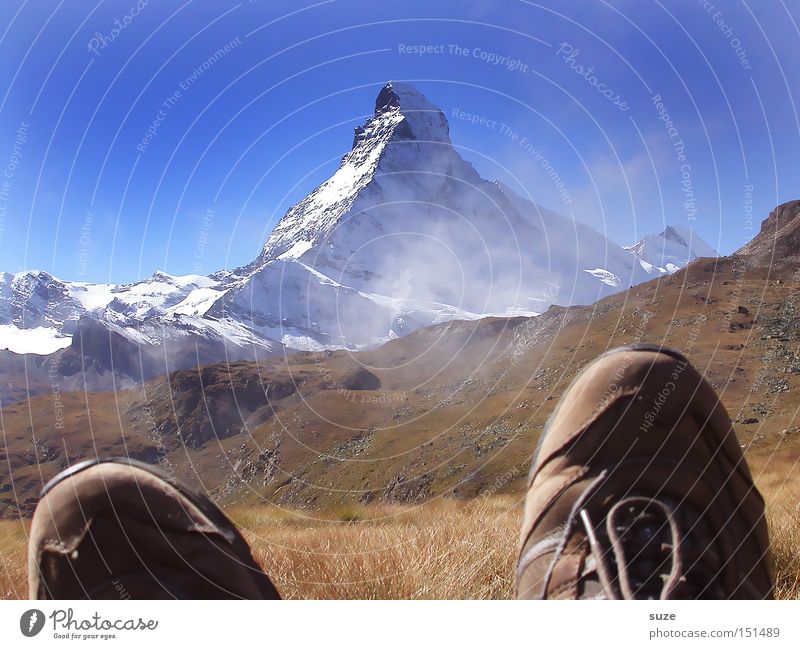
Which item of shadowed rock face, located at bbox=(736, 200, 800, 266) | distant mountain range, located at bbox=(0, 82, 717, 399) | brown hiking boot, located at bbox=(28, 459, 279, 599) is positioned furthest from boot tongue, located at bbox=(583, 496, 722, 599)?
distant mountain range, located at bbox=(0, 82, 717, 399)

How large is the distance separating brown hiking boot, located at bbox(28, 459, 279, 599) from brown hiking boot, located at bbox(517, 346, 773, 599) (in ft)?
3.86

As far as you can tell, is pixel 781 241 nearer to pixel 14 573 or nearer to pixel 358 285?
pixel 14 573

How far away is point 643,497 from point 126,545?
80.2 inches

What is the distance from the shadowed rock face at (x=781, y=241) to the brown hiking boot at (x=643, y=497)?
48733 millimetres

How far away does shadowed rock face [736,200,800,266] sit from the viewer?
46562 millimetres

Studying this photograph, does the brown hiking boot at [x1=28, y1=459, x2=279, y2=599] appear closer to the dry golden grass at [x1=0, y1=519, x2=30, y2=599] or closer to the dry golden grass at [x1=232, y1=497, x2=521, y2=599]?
the dry golden grass at [x1=232, y1=497, x2=521, y2=599]

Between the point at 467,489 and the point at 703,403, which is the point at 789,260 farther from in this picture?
the point at 703,403

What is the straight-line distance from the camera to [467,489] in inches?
950

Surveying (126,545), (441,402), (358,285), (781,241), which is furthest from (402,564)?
(358,285)

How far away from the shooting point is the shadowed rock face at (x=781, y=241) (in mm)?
46562

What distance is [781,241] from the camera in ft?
159

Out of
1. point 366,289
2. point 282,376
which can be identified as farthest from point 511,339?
point 366,289

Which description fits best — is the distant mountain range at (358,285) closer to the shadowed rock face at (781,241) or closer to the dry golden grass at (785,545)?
the shadowed rock face at (781,241)
